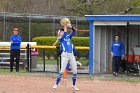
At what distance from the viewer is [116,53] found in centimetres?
1947

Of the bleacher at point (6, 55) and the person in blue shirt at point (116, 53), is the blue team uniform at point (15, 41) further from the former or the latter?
the person in blue shirt at point (116, 53)

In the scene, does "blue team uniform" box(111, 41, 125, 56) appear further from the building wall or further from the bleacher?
the bleacher

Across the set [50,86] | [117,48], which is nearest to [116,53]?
[117,48]

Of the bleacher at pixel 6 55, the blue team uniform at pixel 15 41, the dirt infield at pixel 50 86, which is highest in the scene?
the blue team uniform at pixel 15 41

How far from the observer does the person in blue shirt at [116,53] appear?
63.5 feet

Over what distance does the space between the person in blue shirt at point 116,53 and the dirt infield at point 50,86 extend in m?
2.69

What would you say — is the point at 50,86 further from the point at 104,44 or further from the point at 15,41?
the point at 104,44

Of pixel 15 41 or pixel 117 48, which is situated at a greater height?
pixel 15 41

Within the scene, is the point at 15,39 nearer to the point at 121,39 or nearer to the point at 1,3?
the point at 121,39

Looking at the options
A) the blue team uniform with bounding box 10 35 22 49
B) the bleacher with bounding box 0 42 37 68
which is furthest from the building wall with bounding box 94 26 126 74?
the bleacher with bounding box 0 42 37 68

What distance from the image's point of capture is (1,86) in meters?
14.4

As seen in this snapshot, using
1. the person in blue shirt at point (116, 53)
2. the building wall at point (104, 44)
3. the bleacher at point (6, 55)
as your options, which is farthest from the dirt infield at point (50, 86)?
the bleacher at point (6, 55)

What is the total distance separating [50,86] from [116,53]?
562cm

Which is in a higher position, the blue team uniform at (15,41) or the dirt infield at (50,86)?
the blue team uniform at (15,41)
